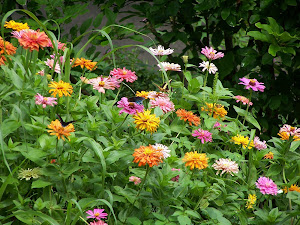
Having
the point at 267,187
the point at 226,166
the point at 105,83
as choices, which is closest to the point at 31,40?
the point at 105,83

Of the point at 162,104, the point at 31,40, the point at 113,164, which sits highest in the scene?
the point at 31,40

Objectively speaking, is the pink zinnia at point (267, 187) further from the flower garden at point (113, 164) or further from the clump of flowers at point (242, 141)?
the clump of flowers at point (242, 141)

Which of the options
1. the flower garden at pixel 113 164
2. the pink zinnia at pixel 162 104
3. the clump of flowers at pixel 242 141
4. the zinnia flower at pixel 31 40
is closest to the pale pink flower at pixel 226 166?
the flower garden at pixel 113 164

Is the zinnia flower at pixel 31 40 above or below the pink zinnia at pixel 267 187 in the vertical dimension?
above

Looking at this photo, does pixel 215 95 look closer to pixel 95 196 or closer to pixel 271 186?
pixel 271 186

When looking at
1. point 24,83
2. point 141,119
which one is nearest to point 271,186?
point 141,119

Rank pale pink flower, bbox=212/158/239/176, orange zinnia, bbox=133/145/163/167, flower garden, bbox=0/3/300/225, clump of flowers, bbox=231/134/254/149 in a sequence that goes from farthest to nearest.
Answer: clump of flowers, bbox=231/134/254/149 < pale pink flower, bbox=212/158/239/176 < flower garden, bbox=0/3/300/225 < orange zinnia, bbox=133/145/163/167

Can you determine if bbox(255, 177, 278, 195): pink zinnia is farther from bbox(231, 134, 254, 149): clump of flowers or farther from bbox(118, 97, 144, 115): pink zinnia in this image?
bbox(118, 97, 144, 115): pink zinnia

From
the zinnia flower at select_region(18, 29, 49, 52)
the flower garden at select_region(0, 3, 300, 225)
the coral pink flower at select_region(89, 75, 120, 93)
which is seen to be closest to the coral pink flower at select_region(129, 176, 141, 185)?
the flower garden at select_region(0, 3, 300, 225)

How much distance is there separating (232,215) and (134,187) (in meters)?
0.33

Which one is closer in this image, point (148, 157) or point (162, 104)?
point (148, 157)

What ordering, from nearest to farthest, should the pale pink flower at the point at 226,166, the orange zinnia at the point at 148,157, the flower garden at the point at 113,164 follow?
the orange zinnia at the point at 148,157, the flower garden at the point at 113,164, the pale pink flower at the point at 226,166

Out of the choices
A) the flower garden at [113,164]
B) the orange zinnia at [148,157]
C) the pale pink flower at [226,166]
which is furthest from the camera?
the pale pink flower at [226,166]

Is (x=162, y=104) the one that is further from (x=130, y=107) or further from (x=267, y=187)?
(x=267, y=187)
